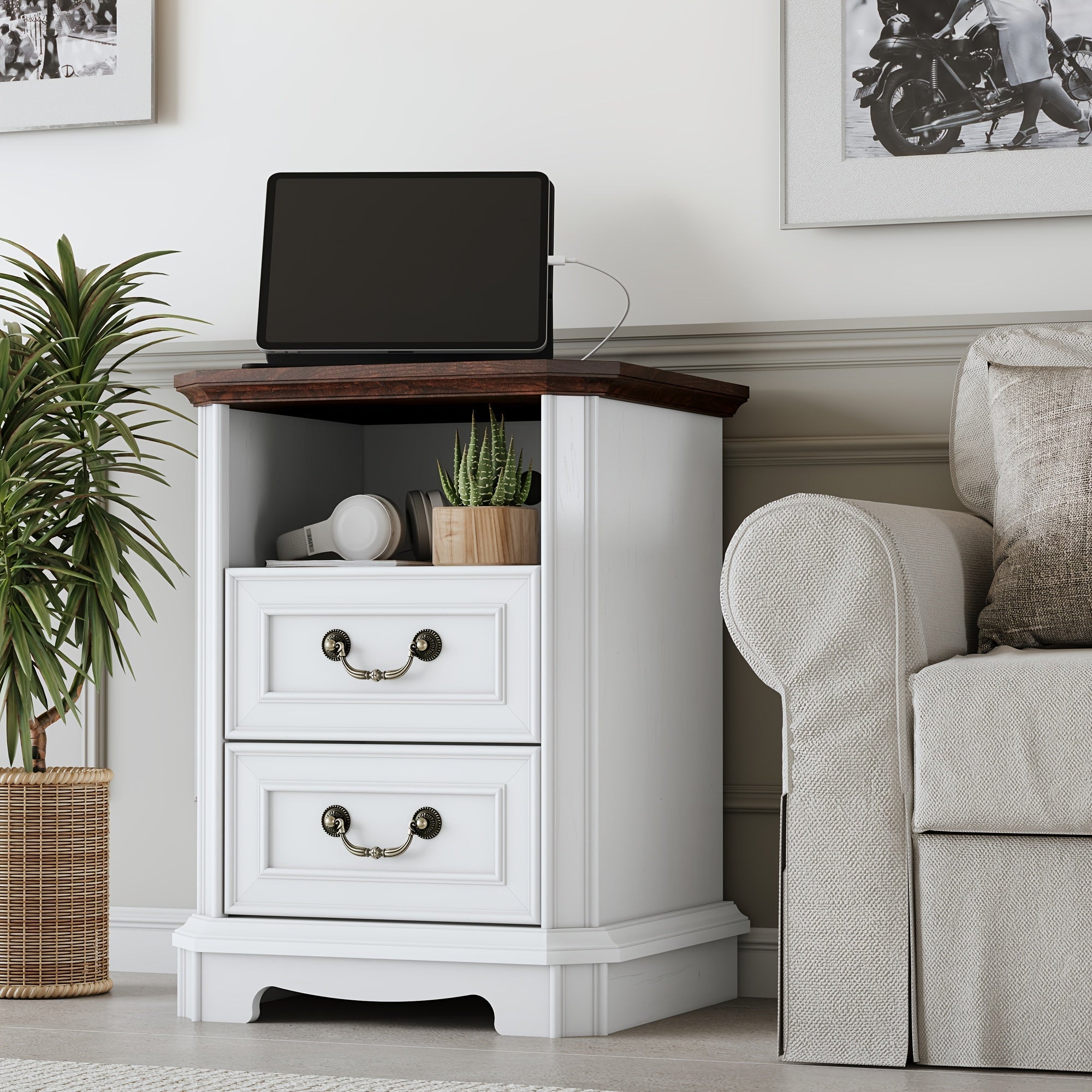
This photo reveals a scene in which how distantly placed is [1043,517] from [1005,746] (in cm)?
40

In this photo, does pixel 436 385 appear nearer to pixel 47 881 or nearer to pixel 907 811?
pixel 907 811

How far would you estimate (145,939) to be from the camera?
2504 mm

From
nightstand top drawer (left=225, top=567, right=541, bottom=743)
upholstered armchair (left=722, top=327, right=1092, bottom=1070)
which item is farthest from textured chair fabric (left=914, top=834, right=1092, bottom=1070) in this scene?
nightstand top drawer (left=225, top=567, right=541, bottom=743)

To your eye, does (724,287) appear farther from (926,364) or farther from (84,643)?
(84,643)

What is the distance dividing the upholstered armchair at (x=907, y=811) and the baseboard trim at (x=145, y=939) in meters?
1.16

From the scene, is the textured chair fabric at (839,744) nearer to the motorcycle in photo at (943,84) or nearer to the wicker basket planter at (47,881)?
the motorcycle in photo at (943,84)

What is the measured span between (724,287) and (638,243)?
16cm

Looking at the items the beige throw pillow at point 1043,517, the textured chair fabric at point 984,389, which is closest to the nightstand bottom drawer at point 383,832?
the beige throw pillow at point 1043,517

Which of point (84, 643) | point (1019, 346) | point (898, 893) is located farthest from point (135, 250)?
point (898, 893)

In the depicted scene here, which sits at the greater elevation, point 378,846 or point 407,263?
point 407,263

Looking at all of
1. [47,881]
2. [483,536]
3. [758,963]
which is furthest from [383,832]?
[758,963]

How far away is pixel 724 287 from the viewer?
240 centimetres

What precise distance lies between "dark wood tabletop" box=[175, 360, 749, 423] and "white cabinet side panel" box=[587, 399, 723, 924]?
0.12ft

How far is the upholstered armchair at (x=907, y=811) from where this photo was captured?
1.62 meters
